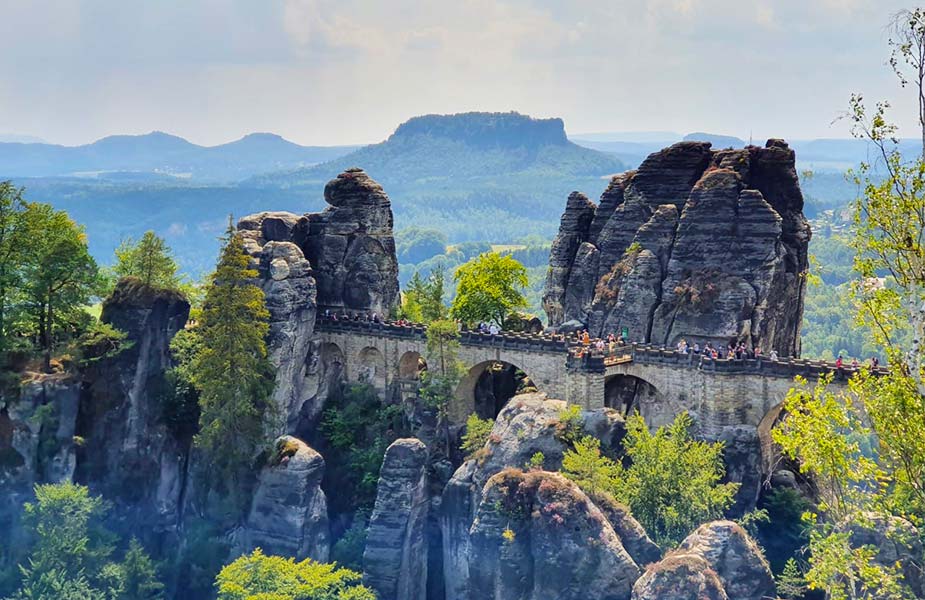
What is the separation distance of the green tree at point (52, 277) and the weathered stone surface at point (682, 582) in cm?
3757

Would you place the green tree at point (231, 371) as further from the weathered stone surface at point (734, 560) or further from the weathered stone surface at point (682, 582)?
the weathered stone surface at point (682, 582)

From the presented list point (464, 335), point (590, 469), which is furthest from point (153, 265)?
point (590, 469)

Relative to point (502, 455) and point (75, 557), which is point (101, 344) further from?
point (502, 455)

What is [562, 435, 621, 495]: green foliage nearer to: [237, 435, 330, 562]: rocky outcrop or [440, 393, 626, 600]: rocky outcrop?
[440, 393, 626, 600]: rocky outcrop

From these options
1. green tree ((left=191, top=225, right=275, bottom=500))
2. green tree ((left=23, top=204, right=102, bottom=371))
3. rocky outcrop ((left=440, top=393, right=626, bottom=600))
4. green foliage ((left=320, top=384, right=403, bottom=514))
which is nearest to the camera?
rocky outcrop ((left=440, top=393, right=626, bottom=600))

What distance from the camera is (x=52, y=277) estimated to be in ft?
208

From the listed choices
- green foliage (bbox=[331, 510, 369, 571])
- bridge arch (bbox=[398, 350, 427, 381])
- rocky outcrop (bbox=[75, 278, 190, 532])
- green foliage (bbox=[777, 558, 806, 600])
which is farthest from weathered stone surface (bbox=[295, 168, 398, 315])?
green foliage (bbox=[777, 558, 806, 600])

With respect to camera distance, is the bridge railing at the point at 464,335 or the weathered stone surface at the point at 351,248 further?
the weathered stone surface at the point at 351,248

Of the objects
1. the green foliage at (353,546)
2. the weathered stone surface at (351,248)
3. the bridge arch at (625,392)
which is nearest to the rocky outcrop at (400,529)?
the green foliage at (353,546)

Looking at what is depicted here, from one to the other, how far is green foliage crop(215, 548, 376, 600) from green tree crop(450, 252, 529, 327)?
72.8 ft

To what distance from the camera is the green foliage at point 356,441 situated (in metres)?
63.0

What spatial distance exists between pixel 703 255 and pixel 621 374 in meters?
8.01

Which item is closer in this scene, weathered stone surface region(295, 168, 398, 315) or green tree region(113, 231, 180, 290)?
green tree region(113, 231, 180, 290)

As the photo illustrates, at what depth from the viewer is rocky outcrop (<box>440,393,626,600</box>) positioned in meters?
54.0
